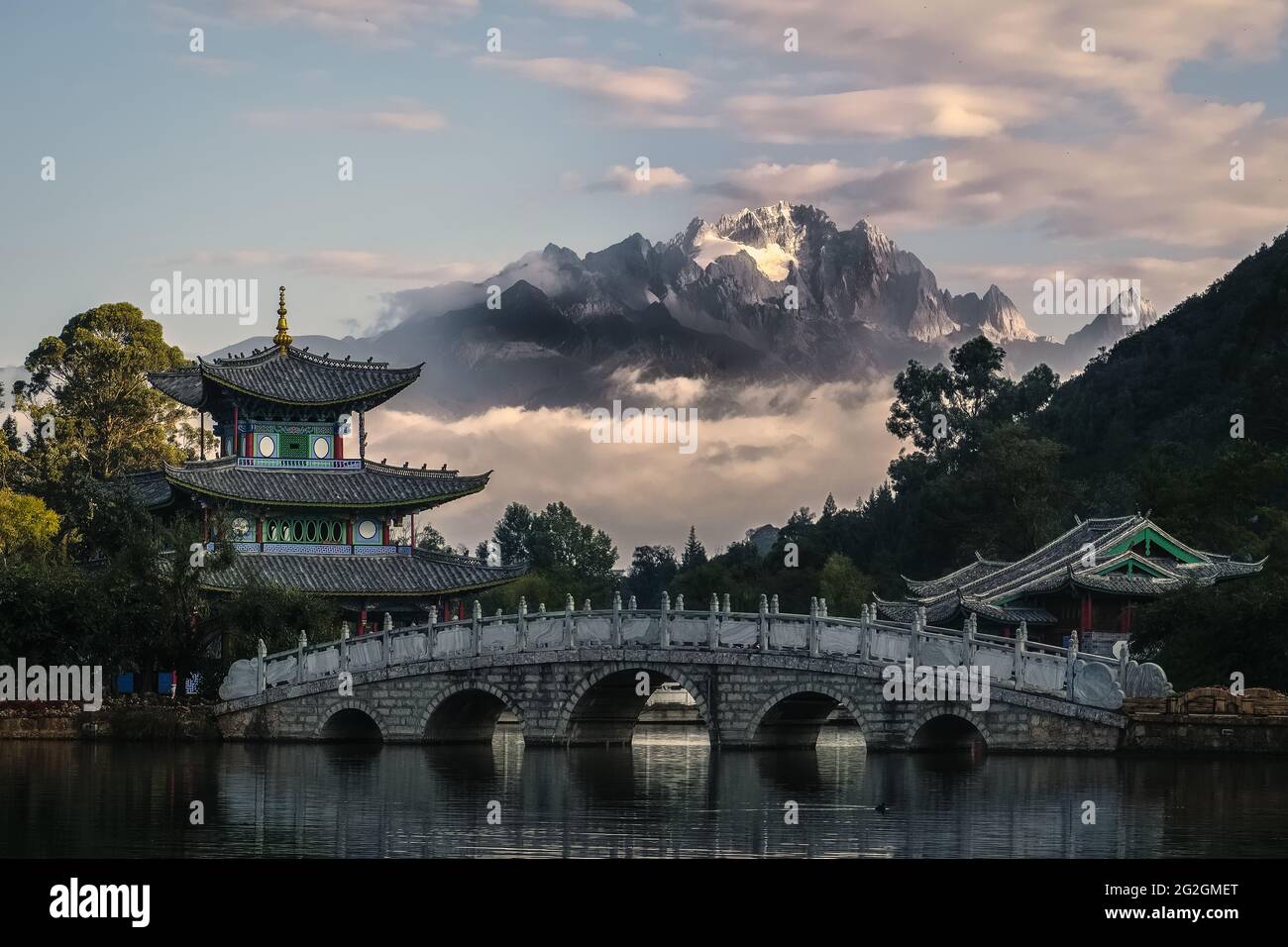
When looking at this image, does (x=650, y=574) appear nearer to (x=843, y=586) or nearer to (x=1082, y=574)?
(x=843, y=586)

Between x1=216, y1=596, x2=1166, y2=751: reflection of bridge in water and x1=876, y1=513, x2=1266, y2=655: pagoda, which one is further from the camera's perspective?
x1=876, y1=513, x2=1266, y2=655: pagoda

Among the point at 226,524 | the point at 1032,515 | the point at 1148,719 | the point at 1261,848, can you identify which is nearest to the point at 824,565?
the point at 1032,515

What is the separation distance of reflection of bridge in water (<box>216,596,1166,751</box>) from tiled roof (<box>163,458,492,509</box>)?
9563 millimetres

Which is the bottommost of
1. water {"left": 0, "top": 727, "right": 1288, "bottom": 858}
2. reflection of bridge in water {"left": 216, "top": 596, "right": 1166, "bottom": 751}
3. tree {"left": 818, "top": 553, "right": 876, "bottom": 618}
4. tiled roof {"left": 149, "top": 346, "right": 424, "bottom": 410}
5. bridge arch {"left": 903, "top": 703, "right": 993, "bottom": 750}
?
water {"left": 0, "top": 727, "right": 1288, "bottom": 858}

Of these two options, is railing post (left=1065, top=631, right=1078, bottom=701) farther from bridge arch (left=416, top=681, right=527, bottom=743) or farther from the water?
bridge arch (left=416, top=681, right=527, bottom=743)

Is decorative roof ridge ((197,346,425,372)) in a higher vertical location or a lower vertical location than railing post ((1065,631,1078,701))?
higher

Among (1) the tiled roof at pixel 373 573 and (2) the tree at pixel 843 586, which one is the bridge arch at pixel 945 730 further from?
(2) the tree at pixel 843 586

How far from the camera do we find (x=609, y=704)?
40.2m

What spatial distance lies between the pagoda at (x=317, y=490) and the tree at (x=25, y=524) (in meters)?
5.75

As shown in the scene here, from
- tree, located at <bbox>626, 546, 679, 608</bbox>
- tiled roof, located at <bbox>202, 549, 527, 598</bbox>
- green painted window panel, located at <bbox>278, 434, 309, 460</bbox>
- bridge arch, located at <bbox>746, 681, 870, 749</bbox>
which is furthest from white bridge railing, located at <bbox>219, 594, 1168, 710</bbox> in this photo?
tree, located at <bbox>626, 546, 679, 608</bbox>

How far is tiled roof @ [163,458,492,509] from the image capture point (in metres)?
50.2

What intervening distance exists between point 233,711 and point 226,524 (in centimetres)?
820

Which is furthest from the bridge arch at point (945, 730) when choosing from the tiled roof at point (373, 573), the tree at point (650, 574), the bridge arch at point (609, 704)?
the tree at point (650, 574)

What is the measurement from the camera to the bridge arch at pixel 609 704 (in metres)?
37.1
